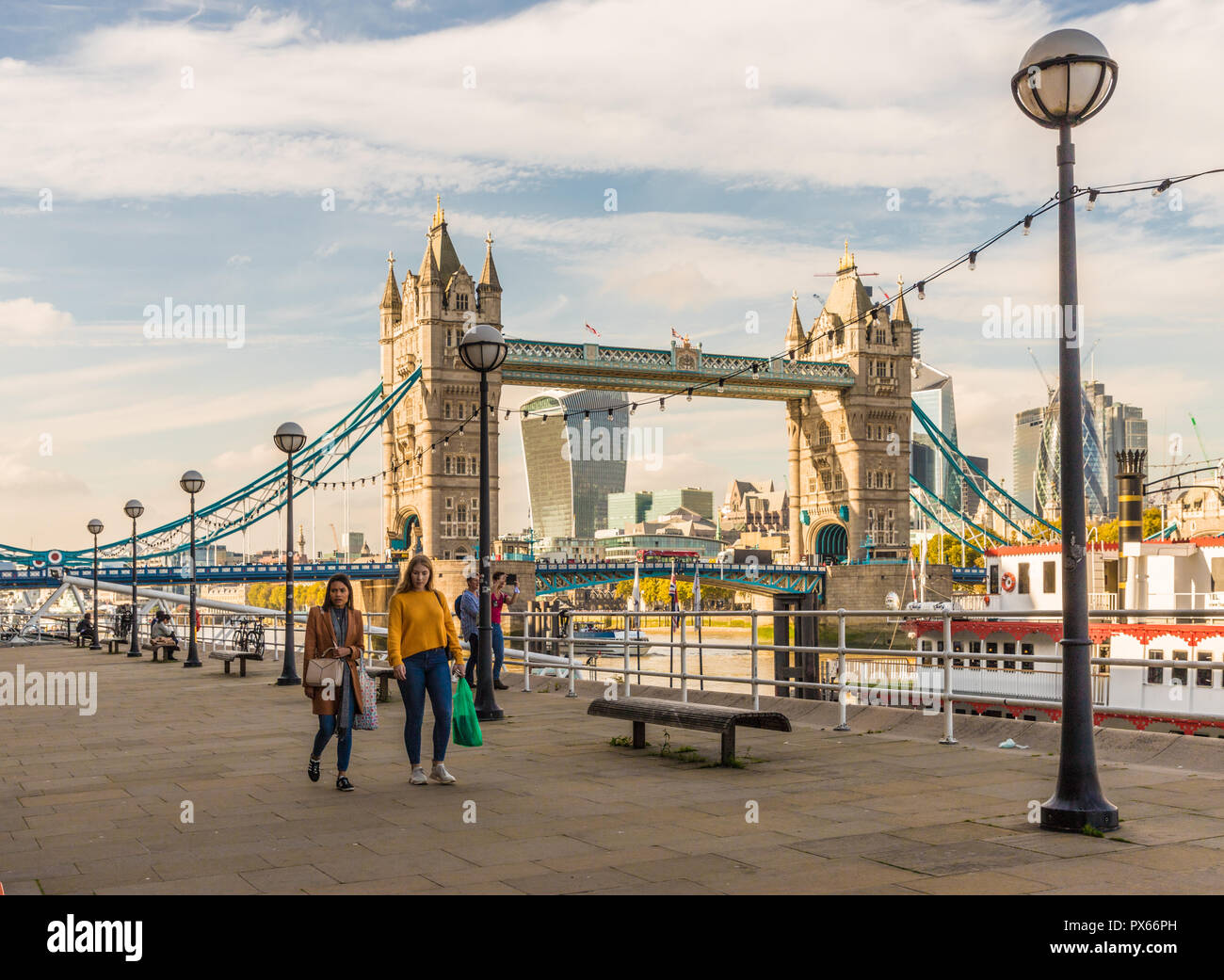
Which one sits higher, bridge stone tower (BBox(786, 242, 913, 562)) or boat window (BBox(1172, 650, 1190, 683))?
bridge stone tower (BBox(786, 242, 913, 562))

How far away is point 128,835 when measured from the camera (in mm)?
6555

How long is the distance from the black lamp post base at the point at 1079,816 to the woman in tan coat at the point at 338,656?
4341 millimetres

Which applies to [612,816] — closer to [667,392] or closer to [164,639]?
[164,639]

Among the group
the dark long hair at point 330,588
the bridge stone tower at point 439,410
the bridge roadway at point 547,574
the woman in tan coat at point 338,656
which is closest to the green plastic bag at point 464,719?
the woman in tan coat at point 338,656

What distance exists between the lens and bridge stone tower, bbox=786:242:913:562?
88.5 meters

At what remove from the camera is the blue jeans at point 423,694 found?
8.07 metres

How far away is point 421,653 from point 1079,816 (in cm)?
417

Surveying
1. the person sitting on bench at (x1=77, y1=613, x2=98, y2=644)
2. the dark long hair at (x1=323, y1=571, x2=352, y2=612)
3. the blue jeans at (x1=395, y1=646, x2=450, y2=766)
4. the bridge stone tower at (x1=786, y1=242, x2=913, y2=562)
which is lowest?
the person sitting on bench at (x1=77, y1=613, x2=98, y2=644)

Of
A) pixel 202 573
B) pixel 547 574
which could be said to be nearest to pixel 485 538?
pixel 202 573

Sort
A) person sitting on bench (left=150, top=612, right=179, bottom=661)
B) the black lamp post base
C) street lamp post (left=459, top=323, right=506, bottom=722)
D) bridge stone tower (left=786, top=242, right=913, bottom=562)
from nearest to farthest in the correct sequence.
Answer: the black lamp post base < street lamp post (left=459, top=323, right=506, bottom=722) < person sitting on bench (left=150, top=612, right=179, bottom=661) < bridge stone tower (left=786, top=242, right=913, bottom=562)

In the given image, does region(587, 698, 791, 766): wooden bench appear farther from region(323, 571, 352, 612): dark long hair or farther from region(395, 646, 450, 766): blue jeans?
region(323, 571, 352, 612): dark long hair

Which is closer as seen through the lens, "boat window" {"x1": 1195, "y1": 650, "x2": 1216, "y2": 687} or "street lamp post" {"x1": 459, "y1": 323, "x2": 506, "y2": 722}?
"street lamp post" {"x1": 459, "y1": 323, "x2": 506, "y2": 722}

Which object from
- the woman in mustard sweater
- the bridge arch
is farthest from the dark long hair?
the bridge arch
